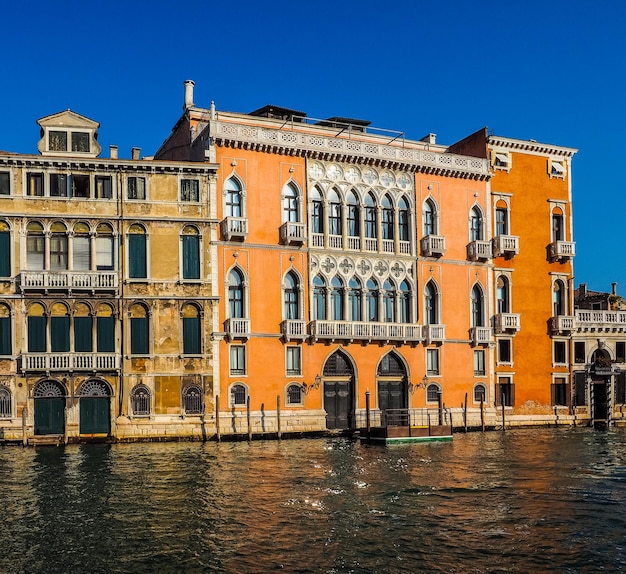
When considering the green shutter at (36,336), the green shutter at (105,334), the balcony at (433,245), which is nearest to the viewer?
the green shutter at (36,336)

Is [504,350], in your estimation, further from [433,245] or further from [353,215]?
[353,215]

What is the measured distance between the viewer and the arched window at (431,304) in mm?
38612

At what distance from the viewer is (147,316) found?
32.8 m

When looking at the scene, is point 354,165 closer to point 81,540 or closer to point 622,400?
point 622,400

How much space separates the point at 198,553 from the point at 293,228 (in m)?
21.1

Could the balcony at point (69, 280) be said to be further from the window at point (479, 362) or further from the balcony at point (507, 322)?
the balcony at point (507, 322)

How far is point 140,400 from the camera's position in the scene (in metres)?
32.5

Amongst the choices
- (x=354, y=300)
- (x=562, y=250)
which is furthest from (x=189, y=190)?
(x=562, y=250)

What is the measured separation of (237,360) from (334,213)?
24.0 ft

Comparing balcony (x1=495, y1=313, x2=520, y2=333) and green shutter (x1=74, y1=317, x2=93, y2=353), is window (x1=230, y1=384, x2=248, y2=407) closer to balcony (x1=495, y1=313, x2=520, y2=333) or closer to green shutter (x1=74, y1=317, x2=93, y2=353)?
green shutter (x1=74, y1=317, x2=93, y2=353)

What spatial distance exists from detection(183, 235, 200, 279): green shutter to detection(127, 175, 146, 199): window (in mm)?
2201

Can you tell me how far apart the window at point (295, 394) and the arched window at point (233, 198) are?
689 centimetres

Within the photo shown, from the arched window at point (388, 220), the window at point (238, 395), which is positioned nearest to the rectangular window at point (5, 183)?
the window at point (238, 395)

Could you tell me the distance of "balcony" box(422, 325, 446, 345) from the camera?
1495 inches
